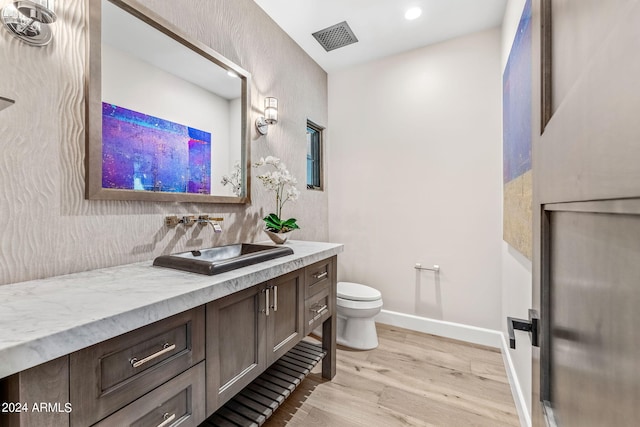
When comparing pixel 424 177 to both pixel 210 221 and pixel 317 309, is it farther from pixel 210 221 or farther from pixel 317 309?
pixel 210 221

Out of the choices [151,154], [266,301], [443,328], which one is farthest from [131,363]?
[443,328]

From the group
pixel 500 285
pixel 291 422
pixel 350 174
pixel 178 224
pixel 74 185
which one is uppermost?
pixel 350 174

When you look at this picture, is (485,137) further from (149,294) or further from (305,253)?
(149,294)

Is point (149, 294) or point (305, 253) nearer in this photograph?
point (149, 294)

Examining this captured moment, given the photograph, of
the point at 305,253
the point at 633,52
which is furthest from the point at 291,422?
the point at 633,52

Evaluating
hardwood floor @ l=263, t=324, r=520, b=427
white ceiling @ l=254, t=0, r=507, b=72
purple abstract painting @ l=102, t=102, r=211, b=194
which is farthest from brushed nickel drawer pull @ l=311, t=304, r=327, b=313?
white ceiling @ l=254, t=0, r=507, b=72

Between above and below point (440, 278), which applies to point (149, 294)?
above

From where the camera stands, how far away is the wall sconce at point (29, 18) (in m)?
0.93

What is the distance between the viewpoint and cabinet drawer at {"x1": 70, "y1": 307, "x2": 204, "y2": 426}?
26.3 inches

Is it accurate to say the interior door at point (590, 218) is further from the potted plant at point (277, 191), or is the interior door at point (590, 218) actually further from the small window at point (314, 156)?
the small window at point (314, 156)

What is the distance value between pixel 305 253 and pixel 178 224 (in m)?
0.70

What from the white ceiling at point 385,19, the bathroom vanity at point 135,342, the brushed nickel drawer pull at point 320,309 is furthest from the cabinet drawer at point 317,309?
the white ceiling at point 385,19

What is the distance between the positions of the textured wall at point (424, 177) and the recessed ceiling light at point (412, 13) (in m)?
0.44

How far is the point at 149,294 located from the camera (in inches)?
33.1
